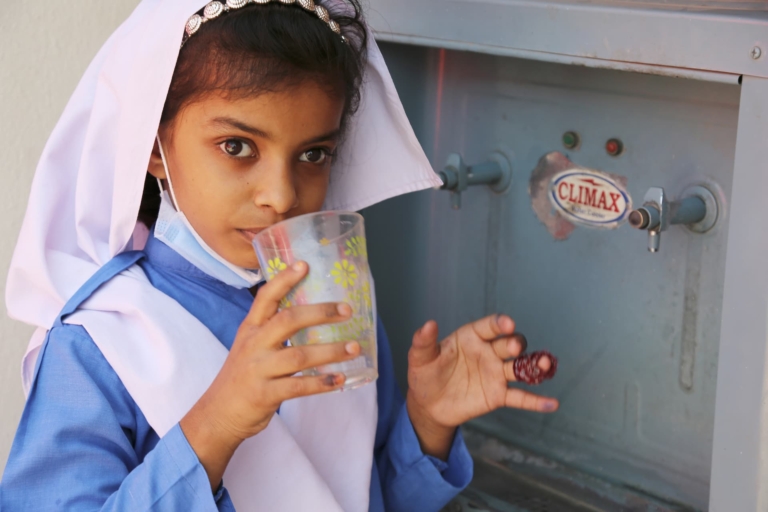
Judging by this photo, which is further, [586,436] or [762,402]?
[586,436]

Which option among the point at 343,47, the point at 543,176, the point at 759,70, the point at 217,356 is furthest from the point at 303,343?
the point at 543,176

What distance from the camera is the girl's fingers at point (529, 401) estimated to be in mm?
1169

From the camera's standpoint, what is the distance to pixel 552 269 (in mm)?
1553

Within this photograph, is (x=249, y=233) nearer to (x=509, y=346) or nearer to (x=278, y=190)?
(x=278, y=190)

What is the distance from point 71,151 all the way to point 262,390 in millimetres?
525

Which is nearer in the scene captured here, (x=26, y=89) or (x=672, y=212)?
(x=672, y=212)

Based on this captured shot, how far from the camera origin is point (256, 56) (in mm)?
1174

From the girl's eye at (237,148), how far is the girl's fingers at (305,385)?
1.06 ft

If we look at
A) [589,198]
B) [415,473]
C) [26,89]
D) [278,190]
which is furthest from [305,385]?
[26,89]

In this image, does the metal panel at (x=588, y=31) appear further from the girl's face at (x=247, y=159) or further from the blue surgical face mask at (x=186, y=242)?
the blue surgical face mask at (x=186, y=242)

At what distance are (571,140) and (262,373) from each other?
707 millimetres

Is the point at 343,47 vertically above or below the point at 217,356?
above

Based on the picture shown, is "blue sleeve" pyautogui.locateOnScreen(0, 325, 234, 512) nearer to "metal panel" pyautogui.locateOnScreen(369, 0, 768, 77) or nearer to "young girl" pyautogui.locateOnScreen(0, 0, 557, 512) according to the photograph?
"young girl" pyautogui.locateOnScreen(0, 0, 557, 512)

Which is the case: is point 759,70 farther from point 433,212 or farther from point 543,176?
point 433,212
